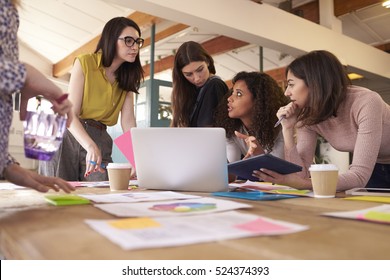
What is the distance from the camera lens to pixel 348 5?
4590 millimetres

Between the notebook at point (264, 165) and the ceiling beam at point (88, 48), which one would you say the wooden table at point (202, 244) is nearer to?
the notebook at point (264, 165)

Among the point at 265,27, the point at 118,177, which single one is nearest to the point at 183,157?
the point at 118,177

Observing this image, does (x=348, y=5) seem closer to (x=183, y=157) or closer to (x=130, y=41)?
(x=130, y=41)

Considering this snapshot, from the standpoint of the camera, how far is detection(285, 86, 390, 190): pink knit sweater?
1.24 m

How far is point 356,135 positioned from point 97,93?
1.18 m

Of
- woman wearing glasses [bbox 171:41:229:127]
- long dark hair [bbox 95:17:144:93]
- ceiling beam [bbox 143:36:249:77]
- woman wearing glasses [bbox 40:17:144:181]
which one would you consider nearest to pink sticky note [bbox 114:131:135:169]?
woman wearing glasses [bbox 40:17:144:181]

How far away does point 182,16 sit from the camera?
333cm

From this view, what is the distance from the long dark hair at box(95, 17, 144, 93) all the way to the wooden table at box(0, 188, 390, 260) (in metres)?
1.29

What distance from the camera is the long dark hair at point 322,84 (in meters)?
1.46

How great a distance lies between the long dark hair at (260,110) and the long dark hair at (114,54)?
18.8 inches
